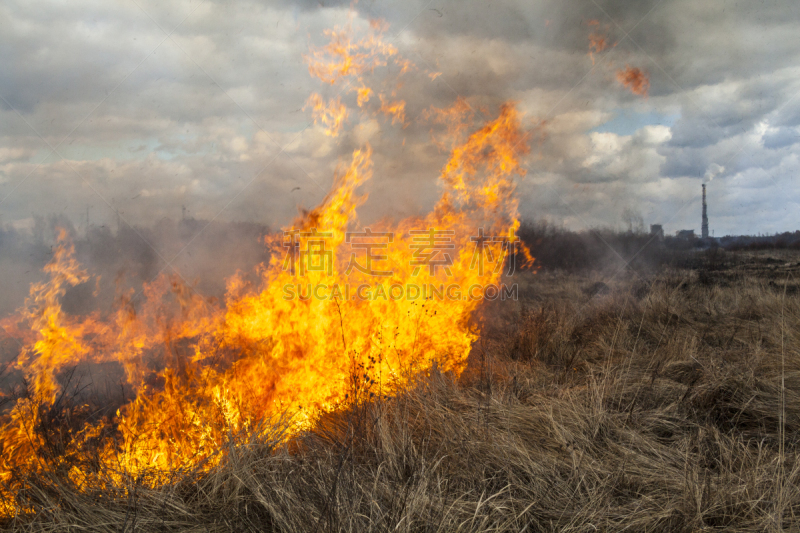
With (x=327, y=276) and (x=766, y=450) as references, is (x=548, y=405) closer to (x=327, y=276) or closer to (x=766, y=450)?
(x=766, y=450)

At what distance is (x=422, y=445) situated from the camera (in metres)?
3.07

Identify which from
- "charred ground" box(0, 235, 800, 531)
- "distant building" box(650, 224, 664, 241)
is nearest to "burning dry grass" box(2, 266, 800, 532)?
"charred ground" box(0, 235, 800, 531)

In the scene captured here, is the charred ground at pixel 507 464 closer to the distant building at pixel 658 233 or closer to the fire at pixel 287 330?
the fire at pixel 287 330

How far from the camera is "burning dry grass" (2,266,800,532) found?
7.43ft

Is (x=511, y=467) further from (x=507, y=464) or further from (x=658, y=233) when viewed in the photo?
(x=658, y=233)

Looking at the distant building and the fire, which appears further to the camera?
the distant building

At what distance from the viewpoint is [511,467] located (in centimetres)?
278

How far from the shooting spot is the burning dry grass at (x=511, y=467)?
227cm

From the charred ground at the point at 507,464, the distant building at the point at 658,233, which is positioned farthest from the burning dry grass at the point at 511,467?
the distant building at the point at 658,233

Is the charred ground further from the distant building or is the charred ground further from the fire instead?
the distant building

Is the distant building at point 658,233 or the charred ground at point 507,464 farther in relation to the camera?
the distant building at point 658,233

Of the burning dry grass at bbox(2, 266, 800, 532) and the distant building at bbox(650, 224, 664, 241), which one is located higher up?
the distant building at bbox(650, 224, 664, 241)

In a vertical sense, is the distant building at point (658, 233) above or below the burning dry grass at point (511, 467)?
above

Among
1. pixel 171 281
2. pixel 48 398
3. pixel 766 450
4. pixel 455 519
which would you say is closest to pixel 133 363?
pixel 48 398
